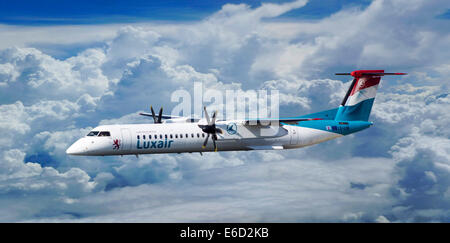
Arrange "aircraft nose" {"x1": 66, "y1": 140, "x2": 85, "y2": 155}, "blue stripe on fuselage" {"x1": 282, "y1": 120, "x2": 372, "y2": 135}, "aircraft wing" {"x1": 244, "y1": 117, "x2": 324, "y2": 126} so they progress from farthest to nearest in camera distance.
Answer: "blue stripe on fuselage" {"x1": 282, "y1": 120, "x2": 372, "y2": 135}
"aircraft wing" {"x1": 244, "y1": 117, "x2": 324, "y2": 126}
"aircraft nose" {"x1": 66, "y1": 140, "x2": 85, "y2": 155}

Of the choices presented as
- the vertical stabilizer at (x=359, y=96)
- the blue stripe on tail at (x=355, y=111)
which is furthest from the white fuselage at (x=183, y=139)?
the vertical stabilizer at (x=359, y=96)

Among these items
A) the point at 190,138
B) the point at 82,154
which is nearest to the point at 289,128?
the point at 190,138

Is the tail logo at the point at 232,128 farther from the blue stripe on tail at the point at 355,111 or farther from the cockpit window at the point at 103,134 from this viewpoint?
the blue stripe on tail at the point at 355,111

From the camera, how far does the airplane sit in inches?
1468

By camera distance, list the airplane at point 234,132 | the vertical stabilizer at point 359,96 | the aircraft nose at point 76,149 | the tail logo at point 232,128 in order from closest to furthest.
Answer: the aircraft nose at point 76,149 → the airplane at point 234,132 → the tail logo at point 232,128 → the vertical stabilizer at point 359,96

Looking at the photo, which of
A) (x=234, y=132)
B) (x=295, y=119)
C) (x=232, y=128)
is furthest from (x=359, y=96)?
(x=232, y=128)

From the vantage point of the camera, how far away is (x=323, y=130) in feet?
140

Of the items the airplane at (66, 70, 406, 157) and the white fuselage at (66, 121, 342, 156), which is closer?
the white fuselage at (66, 121, 342, 156)

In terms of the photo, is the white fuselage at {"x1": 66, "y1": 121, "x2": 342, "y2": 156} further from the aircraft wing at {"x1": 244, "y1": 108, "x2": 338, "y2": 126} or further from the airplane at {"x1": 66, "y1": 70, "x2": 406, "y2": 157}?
the aircraft wing at {"x1": 244, "y1": 108, "x2": 338, "y2": 126}

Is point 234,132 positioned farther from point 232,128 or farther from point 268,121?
point 268,121

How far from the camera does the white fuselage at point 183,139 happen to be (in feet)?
121

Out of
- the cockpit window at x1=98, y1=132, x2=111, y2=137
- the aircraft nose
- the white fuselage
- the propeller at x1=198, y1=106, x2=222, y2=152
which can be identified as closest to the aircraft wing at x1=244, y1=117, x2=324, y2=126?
the white fuselage

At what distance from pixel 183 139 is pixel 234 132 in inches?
159

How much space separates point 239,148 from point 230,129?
6.59ft
